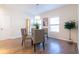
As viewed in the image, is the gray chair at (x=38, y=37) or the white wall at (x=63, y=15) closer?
the white wall at (x=63, y=15)

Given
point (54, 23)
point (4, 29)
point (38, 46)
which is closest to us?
point (54, 23)

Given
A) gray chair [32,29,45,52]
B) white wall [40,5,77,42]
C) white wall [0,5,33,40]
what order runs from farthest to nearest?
gray chair [32,29,45,52], white wall [40,5,77,42], white wall [0,5,33,40]

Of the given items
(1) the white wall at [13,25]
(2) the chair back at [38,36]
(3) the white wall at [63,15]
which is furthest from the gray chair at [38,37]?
(1) the white wall at [13,25]

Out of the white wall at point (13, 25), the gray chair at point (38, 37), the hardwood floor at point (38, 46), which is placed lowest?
the hardwood floor at point (38, 46)

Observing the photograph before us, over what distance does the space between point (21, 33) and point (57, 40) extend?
1.30m

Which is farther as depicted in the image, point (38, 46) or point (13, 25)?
point (38, 46)

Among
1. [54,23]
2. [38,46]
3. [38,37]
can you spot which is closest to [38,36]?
[38,37]

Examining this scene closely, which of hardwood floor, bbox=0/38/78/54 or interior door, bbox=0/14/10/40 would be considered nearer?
hardwood floor, bbox=0/38/78/54

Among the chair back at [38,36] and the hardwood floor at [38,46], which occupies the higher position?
the chair back at [38,36]

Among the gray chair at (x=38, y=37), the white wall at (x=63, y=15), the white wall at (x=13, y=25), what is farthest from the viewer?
the gray chair at (x=38, y=37)

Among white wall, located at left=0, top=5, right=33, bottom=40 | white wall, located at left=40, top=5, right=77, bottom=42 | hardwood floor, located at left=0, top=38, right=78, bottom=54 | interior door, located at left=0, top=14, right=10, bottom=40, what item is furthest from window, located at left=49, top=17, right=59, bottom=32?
interior door, located at left=0, top=14, right=10, bottom=40

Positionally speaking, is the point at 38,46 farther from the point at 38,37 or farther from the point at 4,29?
the point at 4,29

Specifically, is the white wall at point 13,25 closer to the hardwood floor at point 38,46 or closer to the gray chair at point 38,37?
the hardwood floor at point 38,46

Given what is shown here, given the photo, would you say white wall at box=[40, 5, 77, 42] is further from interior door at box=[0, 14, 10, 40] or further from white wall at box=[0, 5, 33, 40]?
interior door at box=[0, 14, 10, 40]
